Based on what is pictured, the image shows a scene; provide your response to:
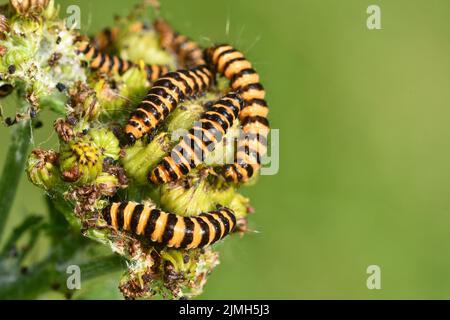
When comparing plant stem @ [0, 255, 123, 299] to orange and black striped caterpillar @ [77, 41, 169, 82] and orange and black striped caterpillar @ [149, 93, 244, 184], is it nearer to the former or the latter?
orange and black striped caterpillar @ [149, 93, 244, 184]

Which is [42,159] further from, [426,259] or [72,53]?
[426,259]

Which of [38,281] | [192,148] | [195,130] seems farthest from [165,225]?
[38,281]

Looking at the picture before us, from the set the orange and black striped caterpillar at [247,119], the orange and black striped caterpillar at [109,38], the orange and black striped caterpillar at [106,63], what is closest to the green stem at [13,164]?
the orange and black striped caterpillar at [106,63]

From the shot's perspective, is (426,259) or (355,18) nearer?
(426,259)

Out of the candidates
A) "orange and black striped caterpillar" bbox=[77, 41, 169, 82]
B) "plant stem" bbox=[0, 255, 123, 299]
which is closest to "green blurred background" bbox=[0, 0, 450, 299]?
"plant stem" bbox=[0, 255, 123, 299]

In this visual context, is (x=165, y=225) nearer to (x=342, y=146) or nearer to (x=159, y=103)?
(x=159, y=103)

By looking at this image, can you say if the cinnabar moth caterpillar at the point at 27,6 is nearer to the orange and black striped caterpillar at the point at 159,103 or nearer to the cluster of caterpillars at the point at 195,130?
the cluster of caterpillars at the point at 195,130
